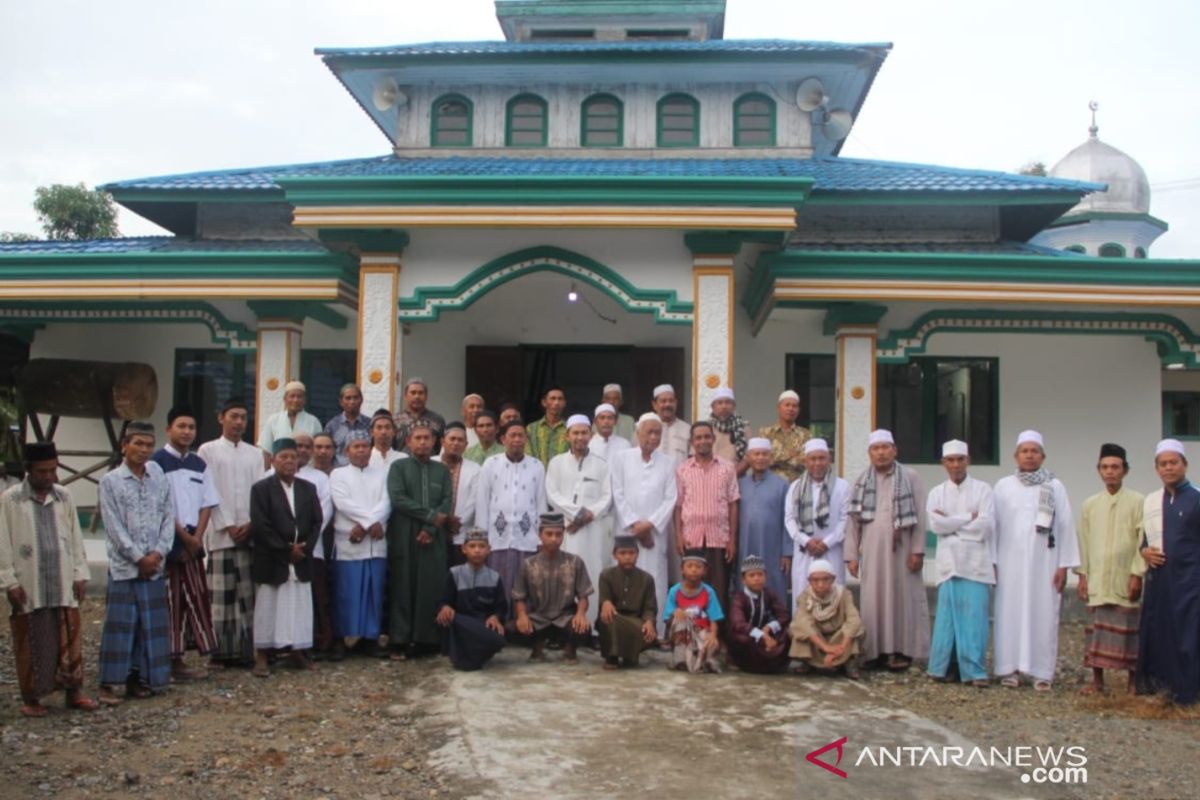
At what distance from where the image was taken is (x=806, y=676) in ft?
21.6

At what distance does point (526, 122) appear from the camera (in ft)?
40.3

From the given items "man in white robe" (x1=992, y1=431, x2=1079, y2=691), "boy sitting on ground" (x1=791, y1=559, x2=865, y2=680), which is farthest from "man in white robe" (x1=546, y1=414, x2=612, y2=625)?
"man in white robe" (x1=992, y1=431, x2=1079, y2=691)

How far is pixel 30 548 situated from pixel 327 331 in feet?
20.1

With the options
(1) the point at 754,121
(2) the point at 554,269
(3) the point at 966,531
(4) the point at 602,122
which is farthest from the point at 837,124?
(3) the point at 966,531

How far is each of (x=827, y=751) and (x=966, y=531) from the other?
2.38 metres

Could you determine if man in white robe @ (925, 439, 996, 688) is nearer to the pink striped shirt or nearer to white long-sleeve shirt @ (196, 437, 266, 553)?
the pink striped shirt

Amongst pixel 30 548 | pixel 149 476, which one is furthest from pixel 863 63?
pixel 30 548

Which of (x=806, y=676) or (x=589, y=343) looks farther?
(x=589, y=343)

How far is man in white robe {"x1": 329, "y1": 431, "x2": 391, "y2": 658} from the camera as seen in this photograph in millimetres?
6914

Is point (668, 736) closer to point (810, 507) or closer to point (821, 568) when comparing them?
point (821, 568)

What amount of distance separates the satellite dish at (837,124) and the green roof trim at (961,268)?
3455mm

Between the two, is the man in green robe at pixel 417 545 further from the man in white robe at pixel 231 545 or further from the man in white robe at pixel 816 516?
the man in white robe at pixel 816 516

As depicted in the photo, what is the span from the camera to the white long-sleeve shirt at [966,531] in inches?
263

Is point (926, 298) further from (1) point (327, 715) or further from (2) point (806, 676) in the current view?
(1) point (327, 715)
